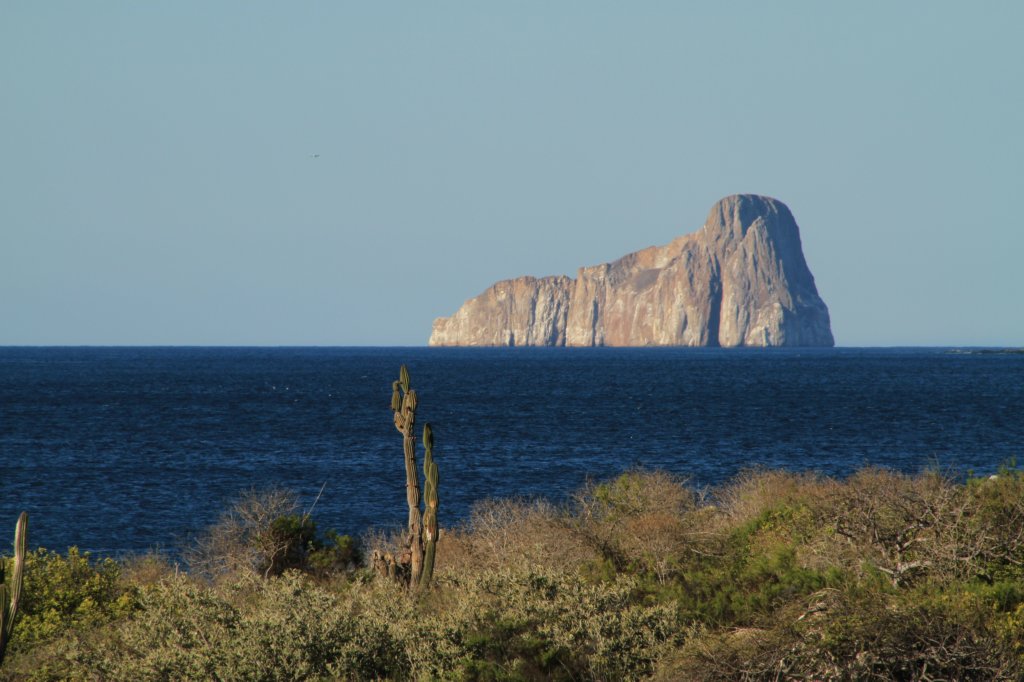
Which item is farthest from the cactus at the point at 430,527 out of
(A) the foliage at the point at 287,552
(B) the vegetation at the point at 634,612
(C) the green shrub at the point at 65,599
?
(A) the foliage at the point at 287,552

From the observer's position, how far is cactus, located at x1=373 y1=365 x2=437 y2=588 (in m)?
14.2

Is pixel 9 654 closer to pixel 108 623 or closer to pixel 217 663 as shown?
pixel 108 623

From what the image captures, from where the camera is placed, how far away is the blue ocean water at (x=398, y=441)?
3291 cm

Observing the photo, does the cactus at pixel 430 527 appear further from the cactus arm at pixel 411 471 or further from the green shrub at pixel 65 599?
the green shrub at pixel 65 599

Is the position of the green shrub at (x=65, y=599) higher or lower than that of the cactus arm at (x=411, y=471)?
lower

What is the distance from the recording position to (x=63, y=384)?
332 ft

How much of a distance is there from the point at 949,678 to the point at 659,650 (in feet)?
8.93

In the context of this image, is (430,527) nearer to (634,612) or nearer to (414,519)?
(414,519)

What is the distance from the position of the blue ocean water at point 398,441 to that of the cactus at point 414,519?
33.4ft

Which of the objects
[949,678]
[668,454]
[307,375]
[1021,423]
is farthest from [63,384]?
[949,678]

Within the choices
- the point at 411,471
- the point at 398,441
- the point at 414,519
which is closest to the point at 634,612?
the point at 414,519

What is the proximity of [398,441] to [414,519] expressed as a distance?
1406 inches

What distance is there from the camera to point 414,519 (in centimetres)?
1491

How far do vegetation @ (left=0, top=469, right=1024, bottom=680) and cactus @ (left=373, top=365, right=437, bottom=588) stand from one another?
0.40 metres
